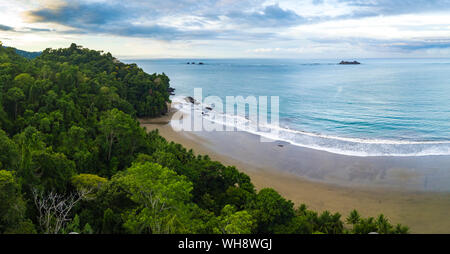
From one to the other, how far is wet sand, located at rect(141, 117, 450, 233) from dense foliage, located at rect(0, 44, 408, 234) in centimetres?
417

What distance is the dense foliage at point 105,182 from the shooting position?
14586 mm

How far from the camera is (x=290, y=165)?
33.9 metres

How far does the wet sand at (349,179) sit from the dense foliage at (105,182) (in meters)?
4.17

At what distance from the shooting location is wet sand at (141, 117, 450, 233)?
2450cm

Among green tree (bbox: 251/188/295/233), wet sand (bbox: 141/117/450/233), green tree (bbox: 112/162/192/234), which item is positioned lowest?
wet sand (bbox: 141/117/450/233)

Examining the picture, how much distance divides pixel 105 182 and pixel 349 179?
2324cm

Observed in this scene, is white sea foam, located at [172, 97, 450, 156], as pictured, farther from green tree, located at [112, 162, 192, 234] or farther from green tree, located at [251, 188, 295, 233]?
Answer: green tree, located at [112, 162, 192, 234]

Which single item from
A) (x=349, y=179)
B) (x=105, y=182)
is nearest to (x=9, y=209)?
(x=105, y=182)

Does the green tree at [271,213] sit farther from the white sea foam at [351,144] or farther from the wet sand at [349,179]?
the white sea foam at [351,144]

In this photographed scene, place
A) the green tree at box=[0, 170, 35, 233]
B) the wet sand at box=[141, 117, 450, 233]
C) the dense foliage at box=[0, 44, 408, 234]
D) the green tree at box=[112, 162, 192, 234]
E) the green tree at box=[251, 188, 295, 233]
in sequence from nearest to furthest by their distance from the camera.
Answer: the green tree at box=[0, 170, 35, 233]
the green tree at box=[112, 162, 192, 234]
the dense foliage at box=[0, 44, 408, 234]
the green tree at box=[251, 188, 295, 233]
the wet sand at box=[141, 117, 450, 233]

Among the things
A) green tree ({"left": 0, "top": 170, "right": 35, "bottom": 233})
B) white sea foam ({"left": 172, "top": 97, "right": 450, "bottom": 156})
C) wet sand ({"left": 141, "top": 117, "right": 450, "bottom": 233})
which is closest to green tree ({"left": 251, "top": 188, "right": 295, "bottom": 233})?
wet sand ({"left": 141, "top": 117, "right": 450, "bottom": 233})
